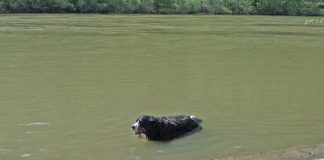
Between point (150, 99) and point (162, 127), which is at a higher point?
point (162, 127)

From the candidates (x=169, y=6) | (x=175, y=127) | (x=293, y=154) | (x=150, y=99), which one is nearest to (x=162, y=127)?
(x=175, y=127)

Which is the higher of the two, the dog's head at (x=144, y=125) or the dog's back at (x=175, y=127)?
the dog's head at (x=144, y=125)

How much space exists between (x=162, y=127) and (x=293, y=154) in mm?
2562

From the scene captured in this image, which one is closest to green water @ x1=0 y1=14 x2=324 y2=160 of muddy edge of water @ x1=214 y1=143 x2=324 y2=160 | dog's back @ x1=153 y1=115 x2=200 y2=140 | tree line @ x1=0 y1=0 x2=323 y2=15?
dog's back @ x1=153 y1=115 x2=200 y2=140

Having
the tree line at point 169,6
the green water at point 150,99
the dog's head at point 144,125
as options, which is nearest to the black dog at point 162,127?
the dog's head at point 144,125

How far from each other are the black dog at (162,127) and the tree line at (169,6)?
68.8 meters

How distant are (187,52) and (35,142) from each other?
18.1 meters

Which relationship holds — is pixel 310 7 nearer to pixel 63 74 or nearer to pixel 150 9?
pixel 150 9

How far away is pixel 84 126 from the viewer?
38.5 ft

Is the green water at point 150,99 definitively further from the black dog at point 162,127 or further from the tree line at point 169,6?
the tree line at point 169,6

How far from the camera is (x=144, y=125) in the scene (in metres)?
10.3

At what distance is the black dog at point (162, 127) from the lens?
10.3 meters

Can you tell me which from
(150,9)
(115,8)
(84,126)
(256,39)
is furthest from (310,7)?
(84,126)

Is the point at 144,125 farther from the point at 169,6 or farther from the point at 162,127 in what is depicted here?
the point at 169,6
